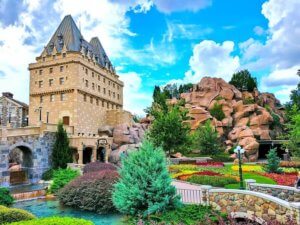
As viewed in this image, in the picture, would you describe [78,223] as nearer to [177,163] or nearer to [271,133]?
[177,163]

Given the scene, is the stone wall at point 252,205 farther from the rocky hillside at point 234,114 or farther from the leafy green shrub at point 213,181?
the rocky hillside at point 234,114

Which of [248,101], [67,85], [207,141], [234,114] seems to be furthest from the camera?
[248,101]

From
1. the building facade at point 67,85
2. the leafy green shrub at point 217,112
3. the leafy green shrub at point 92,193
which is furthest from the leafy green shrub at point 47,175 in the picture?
the leafy green shrub at point 217,112

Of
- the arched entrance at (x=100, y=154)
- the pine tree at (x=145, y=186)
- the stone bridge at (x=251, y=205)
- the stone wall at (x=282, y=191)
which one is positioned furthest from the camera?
the arched entrance at (x=100, y=154)

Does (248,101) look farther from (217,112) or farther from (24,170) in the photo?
(24,170)

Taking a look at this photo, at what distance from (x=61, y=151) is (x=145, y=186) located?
77.0 ft

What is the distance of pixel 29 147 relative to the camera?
1278 inches

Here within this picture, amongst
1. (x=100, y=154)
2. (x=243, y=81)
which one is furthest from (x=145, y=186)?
(x=243, y=81)

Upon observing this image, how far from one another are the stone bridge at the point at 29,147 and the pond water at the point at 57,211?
8.51 metres

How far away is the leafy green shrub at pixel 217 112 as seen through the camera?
5819 cm

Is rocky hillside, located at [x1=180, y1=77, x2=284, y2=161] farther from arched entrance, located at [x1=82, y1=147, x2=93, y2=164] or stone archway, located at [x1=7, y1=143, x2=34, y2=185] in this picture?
stone archway, located at [x1=7, y1=143, x2=34, y2=185]

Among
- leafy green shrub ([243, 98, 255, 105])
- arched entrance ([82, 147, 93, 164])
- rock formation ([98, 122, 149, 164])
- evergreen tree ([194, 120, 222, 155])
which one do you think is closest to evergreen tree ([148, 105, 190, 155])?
evergreen tree ([194, 120, 222, 155])

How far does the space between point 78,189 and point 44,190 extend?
7092 millimetres

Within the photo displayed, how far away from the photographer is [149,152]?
14.4 meters
